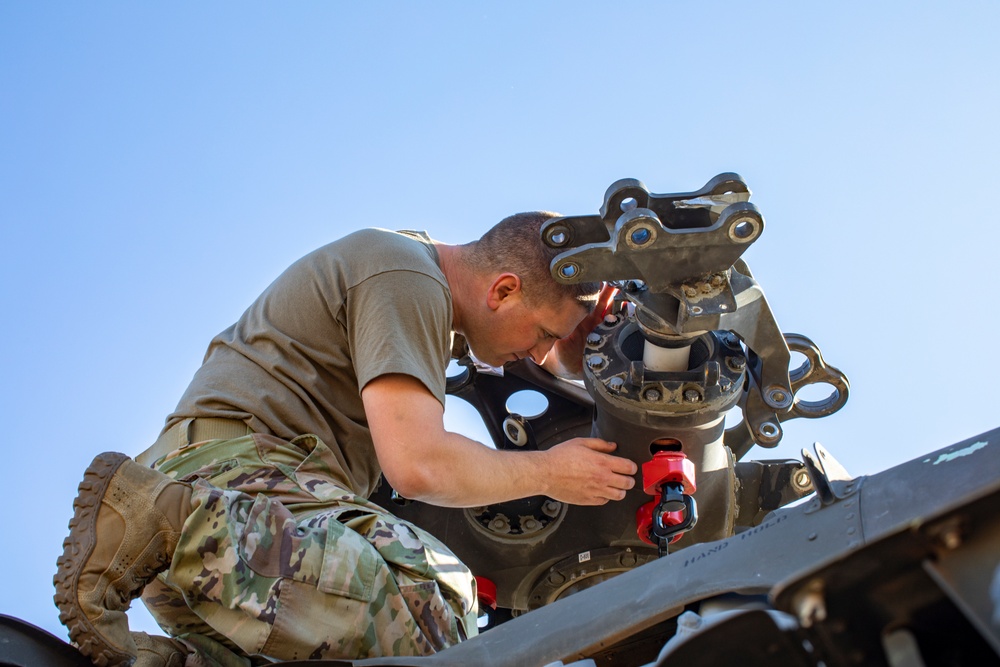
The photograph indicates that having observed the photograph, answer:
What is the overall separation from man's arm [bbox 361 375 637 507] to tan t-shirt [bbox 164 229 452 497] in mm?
83

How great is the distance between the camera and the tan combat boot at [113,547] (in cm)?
293

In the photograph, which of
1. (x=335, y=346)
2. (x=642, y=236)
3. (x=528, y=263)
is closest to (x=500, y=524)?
(x=528, y=263)

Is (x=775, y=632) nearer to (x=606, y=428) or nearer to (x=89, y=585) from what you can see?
(x=89, y=585)

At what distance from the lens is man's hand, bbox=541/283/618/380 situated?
508cm

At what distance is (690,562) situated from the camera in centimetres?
284

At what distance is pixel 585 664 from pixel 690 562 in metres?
0.43

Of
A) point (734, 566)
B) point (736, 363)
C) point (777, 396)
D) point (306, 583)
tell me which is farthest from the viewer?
point (777, 396)

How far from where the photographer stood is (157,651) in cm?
307

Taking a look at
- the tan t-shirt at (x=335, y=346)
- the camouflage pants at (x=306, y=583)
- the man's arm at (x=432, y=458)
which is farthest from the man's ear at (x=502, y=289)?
the camouflage pants at (x=306, y=583)

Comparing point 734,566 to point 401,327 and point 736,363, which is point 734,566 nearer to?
point 401,327

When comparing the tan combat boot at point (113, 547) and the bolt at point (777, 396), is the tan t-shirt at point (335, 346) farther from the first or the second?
the bolt at point (777, 396)

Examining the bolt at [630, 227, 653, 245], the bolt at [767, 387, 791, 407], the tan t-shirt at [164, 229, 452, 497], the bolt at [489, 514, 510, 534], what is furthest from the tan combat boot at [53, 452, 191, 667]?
the bolt at [767, 387, 791, 407]

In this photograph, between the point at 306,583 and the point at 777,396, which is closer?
the point at 306,583

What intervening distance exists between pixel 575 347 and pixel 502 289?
0.62 m
